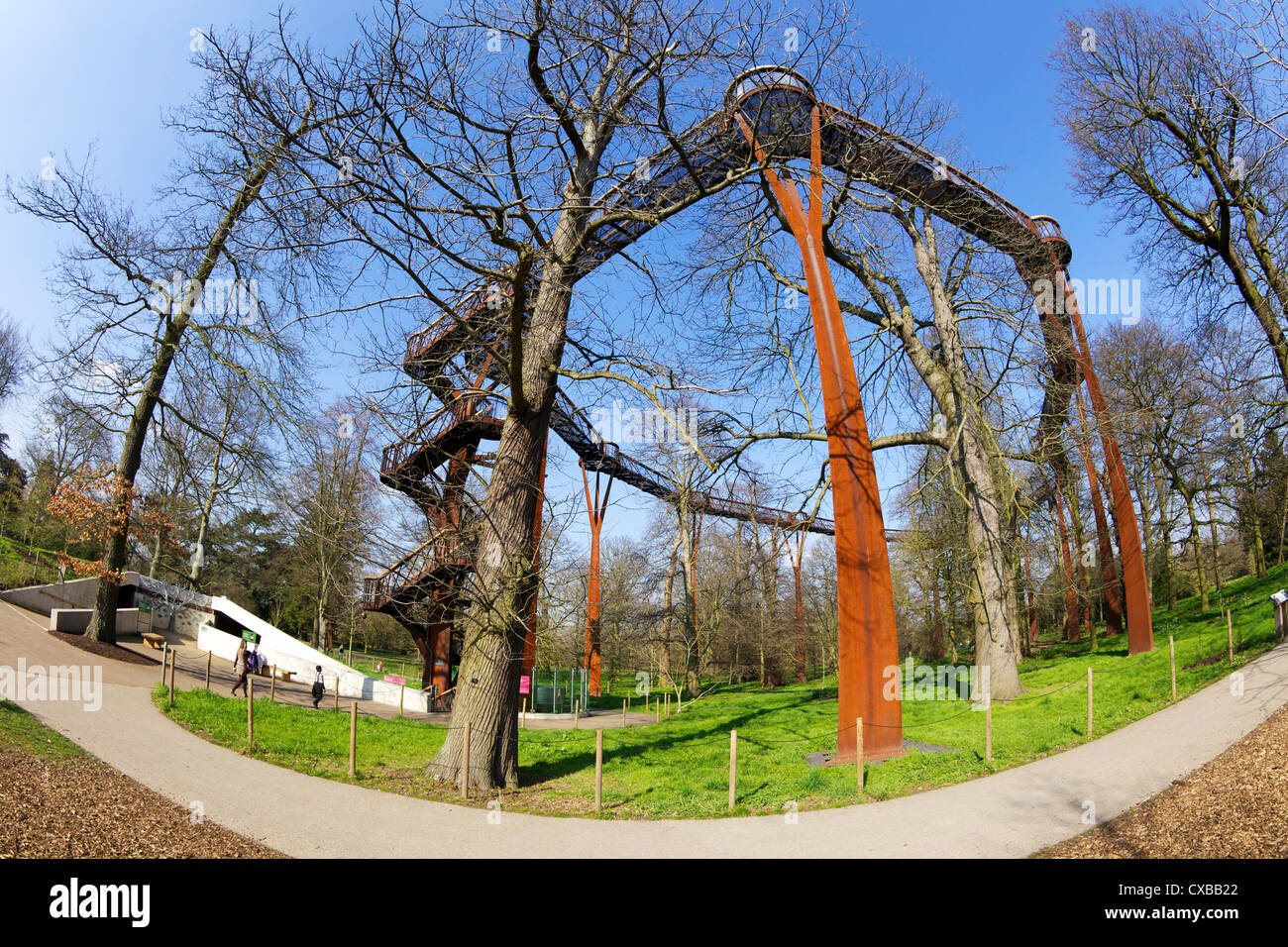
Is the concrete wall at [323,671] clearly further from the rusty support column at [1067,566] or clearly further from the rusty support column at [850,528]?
the rusty support column at [1067,566]

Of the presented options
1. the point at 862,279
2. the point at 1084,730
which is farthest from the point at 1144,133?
the point at 1084,730

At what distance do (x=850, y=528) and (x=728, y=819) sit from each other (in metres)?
4.75

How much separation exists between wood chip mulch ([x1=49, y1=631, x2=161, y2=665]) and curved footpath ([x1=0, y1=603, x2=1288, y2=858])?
24.0 feet

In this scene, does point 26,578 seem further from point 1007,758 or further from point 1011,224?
point 1011,224

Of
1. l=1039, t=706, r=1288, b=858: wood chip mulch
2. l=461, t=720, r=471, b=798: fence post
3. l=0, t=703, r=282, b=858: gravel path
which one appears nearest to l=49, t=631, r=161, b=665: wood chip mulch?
l=0, t=703, r=282, b=858: gravel path

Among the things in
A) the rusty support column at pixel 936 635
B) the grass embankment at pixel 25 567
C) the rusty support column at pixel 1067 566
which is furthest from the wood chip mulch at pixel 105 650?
the rusty support column at pixel 1067 566

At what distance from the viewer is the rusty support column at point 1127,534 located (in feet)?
52.7

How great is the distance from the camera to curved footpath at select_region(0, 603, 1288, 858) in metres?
5.84

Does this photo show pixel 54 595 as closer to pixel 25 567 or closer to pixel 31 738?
pixel 25 567

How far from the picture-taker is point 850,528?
10031mm

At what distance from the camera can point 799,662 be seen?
33594mm

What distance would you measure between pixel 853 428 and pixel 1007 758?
5.02 m
